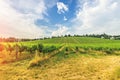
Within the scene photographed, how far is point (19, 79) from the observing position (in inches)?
672

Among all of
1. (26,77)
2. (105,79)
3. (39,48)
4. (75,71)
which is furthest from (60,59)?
(39,48)

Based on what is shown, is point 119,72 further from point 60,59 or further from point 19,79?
point 60,59

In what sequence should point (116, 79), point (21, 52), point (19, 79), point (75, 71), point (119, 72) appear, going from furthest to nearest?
point (21, 52), point (75, 71), point (19, 79), point (119, 72), point (116, 79)

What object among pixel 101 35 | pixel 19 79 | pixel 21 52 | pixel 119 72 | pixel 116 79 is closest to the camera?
pixel 116 79

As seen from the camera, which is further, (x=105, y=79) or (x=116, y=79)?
(x=105, y=79)

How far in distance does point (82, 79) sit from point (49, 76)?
3136 millimetres

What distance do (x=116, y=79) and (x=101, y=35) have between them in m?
123

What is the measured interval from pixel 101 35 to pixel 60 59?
366 ft

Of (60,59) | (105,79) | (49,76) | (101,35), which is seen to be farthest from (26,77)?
(101,35)

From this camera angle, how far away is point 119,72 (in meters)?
14.9

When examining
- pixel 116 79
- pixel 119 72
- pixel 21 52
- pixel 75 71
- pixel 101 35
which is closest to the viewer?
pixel 116 79

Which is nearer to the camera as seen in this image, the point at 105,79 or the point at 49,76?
the point at 105,79

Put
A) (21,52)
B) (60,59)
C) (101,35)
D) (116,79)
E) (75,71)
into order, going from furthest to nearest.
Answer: (101,35)
(21,52)
(60,59)
(75,71)
(116,79)

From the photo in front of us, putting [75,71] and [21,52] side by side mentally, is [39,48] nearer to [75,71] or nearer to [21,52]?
[21,52]
